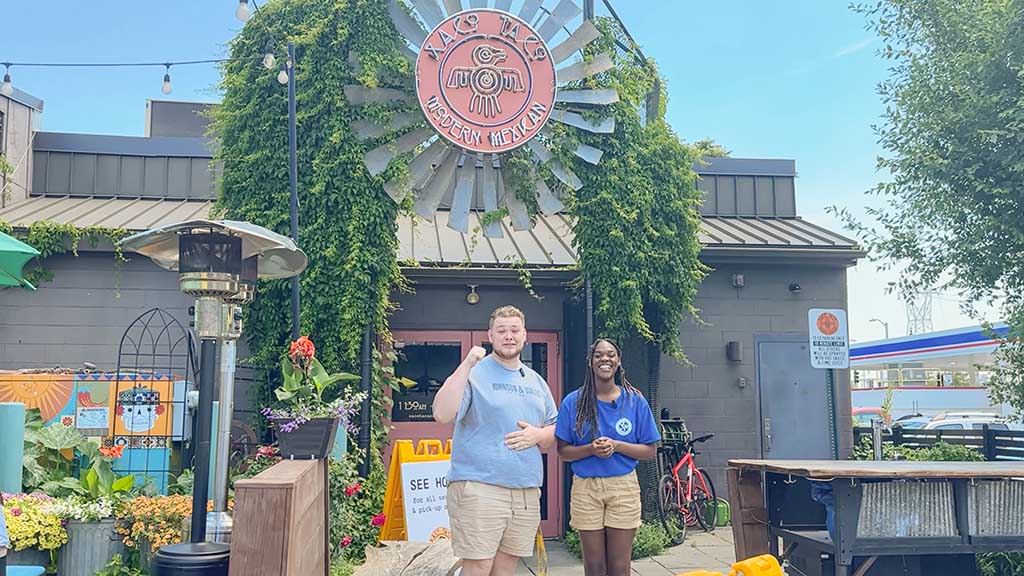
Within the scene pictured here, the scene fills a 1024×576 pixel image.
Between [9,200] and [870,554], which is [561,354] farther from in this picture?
[9,200]

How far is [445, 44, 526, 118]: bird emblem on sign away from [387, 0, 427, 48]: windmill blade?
0.43m

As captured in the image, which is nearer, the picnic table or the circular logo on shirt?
the circular logo on shirt

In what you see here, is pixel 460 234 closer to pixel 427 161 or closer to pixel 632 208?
pixel 427 161

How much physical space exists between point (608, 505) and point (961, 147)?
4704 mm

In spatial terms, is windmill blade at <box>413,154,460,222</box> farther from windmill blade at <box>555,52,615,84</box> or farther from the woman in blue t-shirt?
the woman in blue t-shirt

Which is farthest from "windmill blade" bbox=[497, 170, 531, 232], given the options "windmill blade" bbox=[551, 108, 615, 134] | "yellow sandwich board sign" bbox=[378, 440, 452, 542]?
"yellow sandwich board sign" bbox=[378, 440, 452, 542]

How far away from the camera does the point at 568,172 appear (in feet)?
22.9

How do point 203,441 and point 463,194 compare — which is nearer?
point 203,441

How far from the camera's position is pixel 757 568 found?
3402 mm

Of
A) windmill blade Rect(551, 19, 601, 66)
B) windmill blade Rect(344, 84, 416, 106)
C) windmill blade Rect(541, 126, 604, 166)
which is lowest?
windmill blade Rect(541, 126, 604, 166)

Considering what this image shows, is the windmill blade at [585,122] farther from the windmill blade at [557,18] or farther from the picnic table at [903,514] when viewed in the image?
the picnic table at [903,514]

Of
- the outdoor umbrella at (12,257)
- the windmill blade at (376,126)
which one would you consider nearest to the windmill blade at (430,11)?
the windmill blade at (376,126)

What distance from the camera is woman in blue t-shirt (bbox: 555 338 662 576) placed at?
156 inches

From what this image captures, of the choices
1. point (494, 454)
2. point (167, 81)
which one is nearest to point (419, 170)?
point (494, 454)
